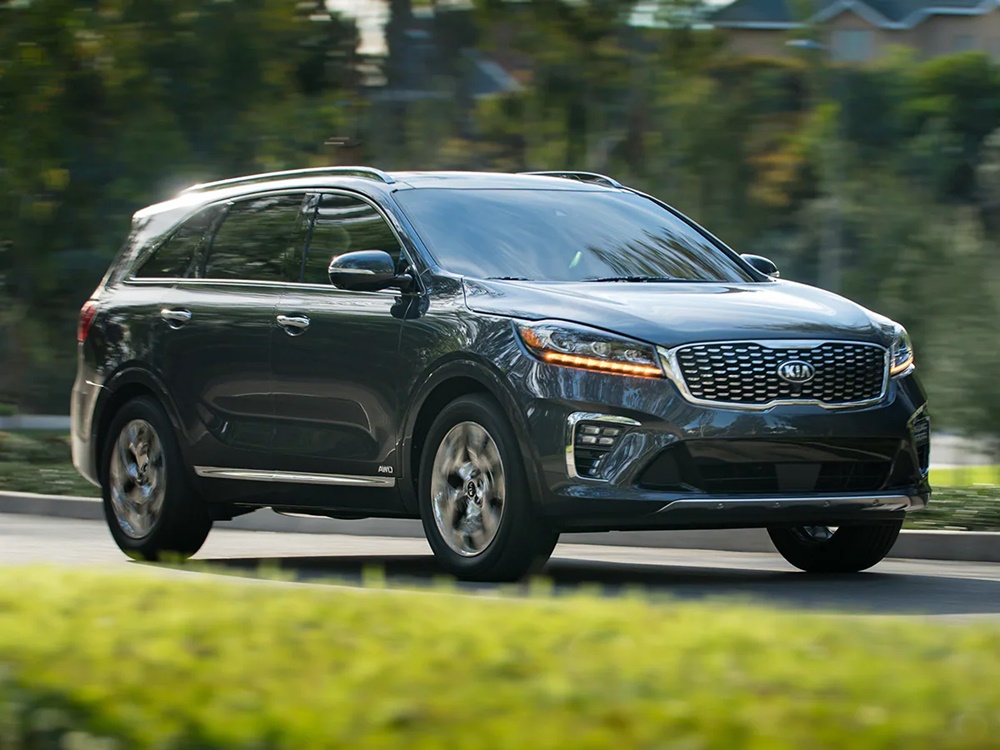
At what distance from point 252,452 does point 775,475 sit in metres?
2.81

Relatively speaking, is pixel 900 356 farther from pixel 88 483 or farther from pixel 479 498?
pixel 88 483

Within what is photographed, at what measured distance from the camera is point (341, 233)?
1028 cm

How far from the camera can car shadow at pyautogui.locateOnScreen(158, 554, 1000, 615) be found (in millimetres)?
8755

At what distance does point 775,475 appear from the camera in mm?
8766

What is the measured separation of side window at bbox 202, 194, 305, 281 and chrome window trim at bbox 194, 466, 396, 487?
96 centimetres

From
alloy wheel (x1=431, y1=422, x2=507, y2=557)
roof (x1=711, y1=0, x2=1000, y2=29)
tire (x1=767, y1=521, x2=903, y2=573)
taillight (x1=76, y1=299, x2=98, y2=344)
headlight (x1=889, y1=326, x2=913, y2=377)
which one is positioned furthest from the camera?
roof (x1=711, y1=0, x2=1000, y2=29)

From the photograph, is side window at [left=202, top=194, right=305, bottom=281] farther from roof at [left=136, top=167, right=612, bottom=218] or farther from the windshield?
the windshield

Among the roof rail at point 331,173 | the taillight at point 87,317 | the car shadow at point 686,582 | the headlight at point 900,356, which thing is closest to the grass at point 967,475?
the car shadow at point 686,582

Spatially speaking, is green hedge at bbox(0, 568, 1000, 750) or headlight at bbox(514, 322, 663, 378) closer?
green hedge at bbox(0, 568, 1000, 750)

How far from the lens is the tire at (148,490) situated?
10750 mm

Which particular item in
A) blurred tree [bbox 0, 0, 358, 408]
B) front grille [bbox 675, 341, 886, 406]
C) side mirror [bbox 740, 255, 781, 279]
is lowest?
blurred tree [bbox 0, 0, 358, 408]

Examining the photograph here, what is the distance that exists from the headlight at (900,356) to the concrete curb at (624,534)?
2.00m

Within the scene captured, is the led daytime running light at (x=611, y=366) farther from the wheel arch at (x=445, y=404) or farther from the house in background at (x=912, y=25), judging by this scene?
the house in background at (x=912, y=25)

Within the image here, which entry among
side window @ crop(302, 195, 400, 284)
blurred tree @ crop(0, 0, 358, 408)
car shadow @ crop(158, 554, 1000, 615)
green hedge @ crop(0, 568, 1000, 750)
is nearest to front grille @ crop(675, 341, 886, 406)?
car shadow @ crop(158, 554, 1000, 615)
